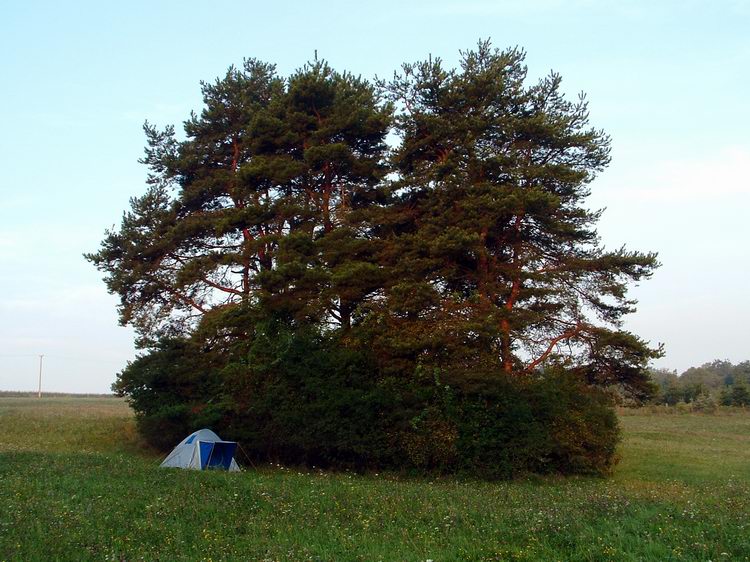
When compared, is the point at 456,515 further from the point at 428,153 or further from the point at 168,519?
the point at 428,153

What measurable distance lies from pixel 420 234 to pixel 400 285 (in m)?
2.36

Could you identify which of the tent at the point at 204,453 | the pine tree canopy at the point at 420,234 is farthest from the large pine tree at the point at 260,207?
the tent at the point at 204,453

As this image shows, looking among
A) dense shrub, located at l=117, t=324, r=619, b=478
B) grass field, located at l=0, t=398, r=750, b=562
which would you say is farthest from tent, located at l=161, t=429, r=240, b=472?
grass field, located at l=0, t=398, r=750, b=562

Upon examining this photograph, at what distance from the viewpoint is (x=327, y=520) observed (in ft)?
37.9

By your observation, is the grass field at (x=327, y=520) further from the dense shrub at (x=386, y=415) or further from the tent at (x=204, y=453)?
the dense shrub at (x=386, y=415)

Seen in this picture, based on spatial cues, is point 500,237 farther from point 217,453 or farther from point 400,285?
point 217,453

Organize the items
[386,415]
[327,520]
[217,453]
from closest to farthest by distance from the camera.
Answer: [327,520] < [386,415] < [217,453]

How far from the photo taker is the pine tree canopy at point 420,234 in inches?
882

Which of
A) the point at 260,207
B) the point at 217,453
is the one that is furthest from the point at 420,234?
the point at 217,453

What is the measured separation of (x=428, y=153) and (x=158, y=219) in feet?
39.9

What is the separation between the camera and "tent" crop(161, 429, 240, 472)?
70.3ft

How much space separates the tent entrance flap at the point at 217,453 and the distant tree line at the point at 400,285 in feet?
3.94

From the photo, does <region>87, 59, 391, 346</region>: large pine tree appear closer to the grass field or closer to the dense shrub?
the dense shrub

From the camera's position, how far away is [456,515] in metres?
11.6
